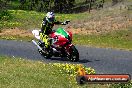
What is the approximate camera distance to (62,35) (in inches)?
690

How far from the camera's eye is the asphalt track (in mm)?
15828

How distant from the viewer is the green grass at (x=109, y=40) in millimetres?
23013

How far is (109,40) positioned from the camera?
80.8 ft

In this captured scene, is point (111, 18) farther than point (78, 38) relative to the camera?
Yes

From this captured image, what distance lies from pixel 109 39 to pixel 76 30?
4.19 m

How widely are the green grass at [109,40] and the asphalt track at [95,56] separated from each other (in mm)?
2062

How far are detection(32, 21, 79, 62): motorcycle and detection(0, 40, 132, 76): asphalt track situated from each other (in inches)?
10.9

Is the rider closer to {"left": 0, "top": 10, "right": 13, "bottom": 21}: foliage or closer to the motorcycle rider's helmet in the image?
the motorcycle rider's helmet

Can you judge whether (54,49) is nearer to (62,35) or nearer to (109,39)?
(62,35)

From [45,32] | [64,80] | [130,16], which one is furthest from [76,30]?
[64,80]

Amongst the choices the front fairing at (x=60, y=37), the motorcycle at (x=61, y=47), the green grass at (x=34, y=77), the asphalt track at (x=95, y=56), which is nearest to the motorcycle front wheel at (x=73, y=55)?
the motorcycle at (x=61, y=47)

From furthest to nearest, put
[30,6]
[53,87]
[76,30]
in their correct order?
[30,6] → [76,30] → [53,87]

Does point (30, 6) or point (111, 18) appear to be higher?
point (111, 18)

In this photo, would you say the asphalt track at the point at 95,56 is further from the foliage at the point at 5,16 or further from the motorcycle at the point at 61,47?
the foliage at the point at 5,16
